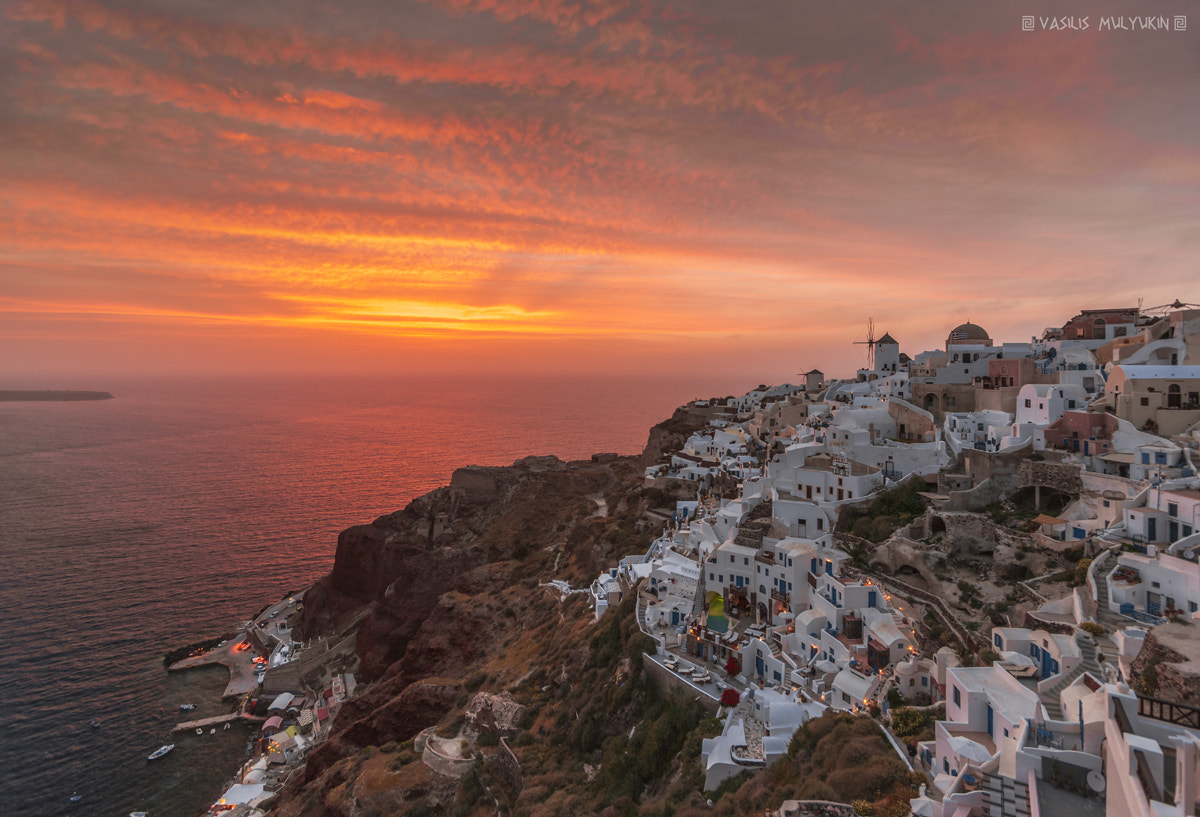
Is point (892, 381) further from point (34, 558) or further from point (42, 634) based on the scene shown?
point (34, 558)

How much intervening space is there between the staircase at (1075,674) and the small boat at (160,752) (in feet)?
157

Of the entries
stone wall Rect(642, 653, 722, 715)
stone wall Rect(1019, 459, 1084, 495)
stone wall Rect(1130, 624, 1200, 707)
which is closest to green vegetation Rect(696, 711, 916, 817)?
stone wall Rect(642, 653, 722, 715)

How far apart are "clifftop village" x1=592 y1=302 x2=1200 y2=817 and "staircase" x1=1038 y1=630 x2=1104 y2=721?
0.08m

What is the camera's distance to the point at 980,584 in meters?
24.4

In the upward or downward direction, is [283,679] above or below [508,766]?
below

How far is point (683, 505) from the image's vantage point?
44344mm

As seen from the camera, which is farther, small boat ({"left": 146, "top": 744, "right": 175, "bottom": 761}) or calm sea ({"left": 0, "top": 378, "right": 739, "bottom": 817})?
small boat ({"left": 146, "top": 744, "right": 175, "bottom": 761})

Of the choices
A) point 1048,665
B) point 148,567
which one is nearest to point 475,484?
point 148,567

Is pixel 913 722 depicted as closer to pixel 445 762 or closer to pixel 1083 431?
pixel 1083 431

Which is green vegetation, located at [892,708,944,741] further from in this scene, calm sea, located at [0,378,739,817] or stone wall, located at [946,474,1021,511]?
calm sea, located at [0,378,739,817]

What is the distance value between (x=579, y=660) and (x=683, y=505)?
1593 centimetres

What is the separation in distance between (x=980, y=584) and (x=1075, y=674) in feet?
29.8

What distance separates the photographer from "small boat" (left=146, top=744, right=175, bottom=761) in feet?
124

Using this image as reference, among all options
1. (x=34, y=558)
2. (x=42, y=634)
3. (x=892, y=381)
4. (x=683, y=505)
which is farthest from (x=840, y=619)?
(x=34, y=558)
